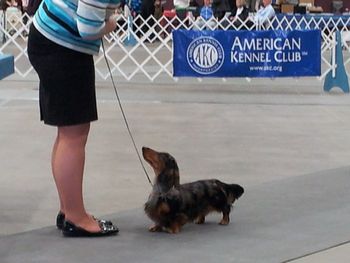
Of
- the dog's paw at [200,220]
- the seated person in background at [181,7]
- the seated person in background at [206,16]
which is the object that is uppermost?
the dog's paw at [200,220]

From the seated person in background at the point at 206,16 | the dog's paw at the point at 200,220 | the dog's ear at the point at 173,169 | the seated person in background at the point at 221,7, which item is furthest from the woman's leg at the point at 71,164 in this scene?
the seated person in background at the point at 221,7

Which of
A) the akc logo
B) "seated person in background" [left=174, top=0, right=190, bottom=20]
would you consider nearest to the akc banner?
the akc logo

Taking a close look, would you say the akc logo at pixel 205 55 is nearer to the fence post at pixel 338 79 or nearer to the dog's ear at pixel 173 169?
the fence post at pixel 338 79

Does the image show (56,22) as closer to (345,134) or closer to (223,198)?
(223,198)

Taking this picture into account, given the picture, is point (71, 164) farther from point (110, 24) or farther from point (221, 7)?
point (221, 7)

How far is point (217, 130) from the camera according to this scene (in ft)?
27.9

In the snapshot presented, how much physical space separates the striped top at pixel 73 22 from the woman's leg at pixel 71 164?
442mm

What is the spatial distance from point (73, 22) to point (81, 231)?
1143 millimetres

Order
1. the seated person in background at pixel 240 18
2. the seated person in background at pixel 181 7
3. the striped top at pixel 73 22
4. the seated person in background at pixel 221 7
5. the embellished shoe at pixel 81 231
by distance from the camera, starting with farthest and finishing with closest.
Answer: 1. the seated person in background at pixel 181 7
2. the seated person in background at pixel 221 7
3. the seated person in background at pixel 240 18
4. the embellished shoe at pixel 81 231
5. the striped top at pixel 73 22

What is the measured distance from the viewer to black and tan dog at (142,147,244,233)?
15.1ft

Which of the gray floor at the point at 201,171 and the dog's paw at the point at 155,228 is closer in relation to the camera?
the gray floor at the point at 201,171

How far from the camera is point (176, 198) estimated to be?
15.2 feet

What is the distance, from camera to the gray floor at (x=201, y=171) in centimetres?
450

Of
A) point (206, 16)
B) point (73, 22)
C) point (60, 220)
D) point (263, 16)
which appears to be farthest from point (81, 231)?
point (206, 16)
